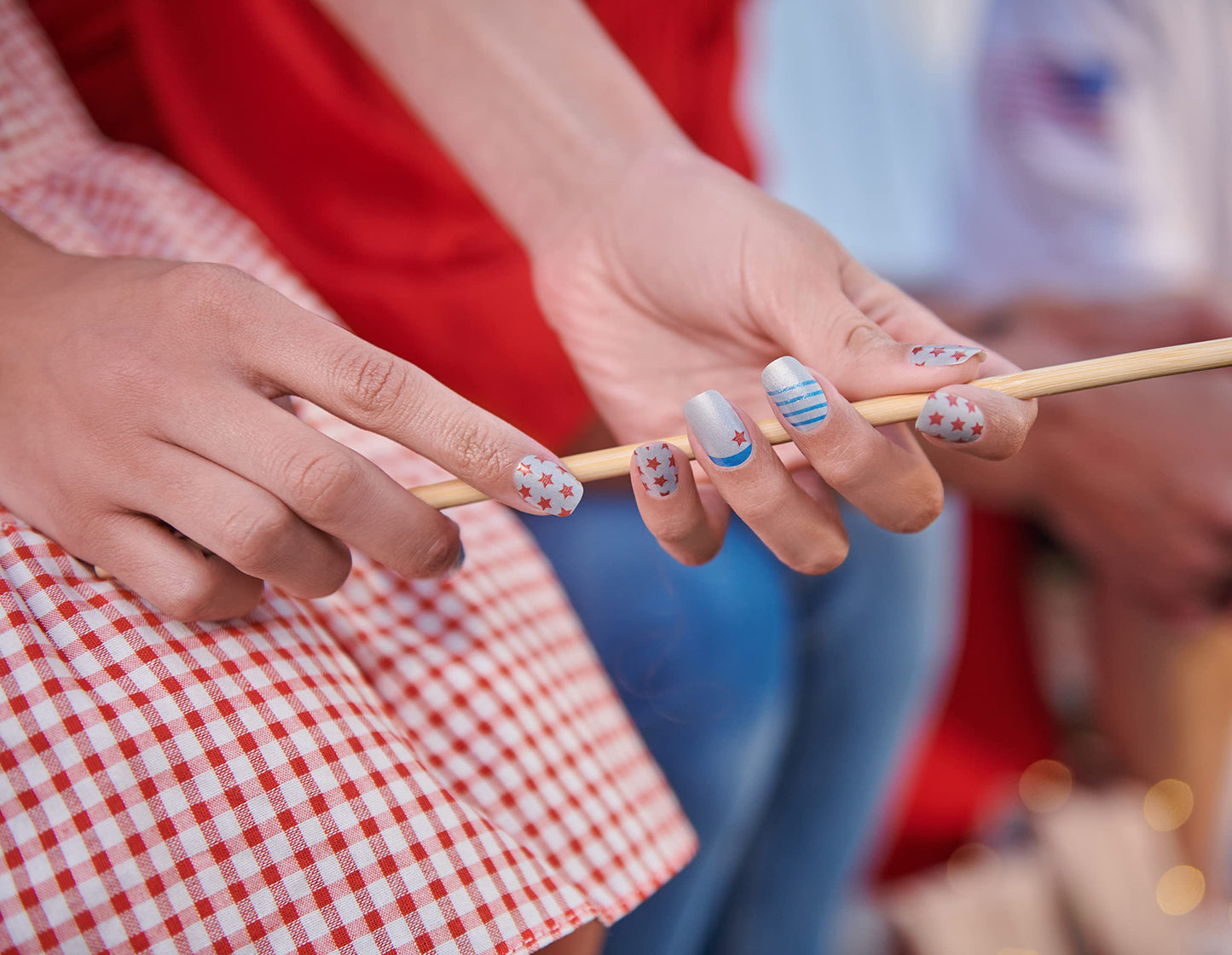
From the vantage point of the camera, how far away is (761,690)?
49 cm

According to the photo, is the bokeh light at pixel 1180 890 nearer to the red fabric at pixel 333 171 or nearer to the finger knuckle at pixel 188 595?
the red fabric at pixel 333 171

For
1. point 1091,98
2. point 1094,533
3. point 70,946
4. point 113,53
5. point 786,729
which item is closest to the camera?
point 70,946

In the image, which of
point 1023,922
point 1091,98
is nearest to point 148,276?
point 1023,922

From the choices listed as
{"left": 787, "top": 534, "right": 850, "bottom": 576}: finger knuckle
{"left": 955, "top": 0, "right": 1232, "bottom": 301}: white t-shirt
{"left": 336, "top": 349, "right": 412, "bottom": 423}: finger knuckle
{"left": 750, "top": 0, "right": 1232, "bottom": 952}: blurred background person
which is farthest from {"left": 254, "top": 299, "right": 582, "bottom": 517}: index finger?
{"left": 955, "top": 0, "right": 1232, "bottom": 301}: white t-shirt

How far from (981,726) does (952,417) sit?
0.75m

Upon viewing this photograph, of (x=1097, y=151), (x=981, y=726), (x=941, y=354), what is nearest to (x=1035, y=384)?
(x=941, y=354)

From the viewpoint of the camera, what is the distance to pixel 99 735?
25 centimetres

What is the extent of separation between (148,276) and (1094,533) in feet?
2.40

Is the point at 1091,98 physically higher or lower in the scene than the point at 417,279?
lower

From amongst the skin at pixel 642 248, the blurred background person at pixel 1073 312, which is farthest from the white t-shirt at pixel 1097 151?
the skin at pixel 642 248

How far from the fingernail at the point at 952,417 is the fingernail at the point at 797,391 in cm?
4

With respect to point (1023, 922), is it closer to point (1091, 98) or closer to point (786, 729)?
point (786, 729)

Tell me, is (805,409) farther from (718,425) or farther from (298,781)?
(298,781)

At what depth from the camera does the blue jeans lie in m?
0.46
